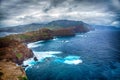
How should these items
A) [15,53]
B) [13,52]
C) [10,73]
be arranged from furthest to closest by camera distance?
[15,53], [13,52], [10,73]

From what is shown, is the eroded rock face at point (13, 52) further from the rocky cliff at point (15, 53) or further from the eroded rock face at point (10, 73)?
the eroded rock face at point (10, 73)

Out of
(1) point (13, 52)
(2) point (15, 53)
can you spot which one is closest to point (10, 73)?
(1) point (13, 52)

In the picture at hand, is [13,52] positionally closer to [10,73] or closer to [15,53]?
[15,53]

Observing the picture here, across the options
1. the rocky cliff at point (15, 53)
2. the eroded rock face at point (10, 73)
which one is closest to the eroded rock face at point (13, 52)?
the rocky cliff at point (15, 53)

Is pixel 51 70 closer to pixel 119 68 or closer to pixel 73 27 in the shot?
pixel 119 68

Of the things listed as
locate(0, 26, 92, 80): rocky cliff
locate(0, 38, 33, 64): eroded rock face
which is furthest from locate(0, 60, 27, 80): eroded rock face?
locate(0, 38, 33, 64): eroded rock face

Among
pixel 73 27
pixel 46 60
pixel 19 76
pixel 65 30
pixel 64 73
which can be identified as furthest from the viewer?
pixel 73 27

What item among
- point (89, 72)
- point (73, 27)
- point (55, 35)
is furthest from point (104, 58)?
point (73, 27)

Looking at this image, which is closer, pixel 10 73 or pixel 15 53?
pixel 10 73
